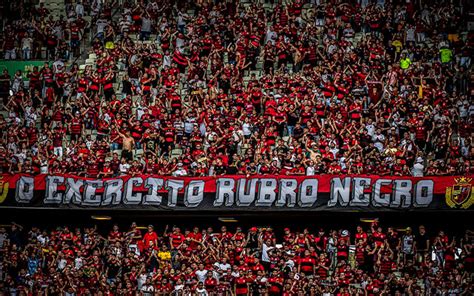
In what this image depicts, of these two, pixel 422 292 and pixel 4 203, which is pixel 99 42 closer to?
pixel 4 203

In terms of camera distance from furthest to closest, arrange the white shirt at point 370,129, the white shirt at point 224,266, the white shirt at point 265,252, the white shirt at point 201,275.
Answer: the white shirt at point 370,129
the white shirt at point 265,252
the white shirt at point 224,266
the white shirt at point 201,275

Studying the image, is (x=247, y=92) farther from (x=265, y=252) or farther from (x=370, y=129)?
(x=265, y=252)

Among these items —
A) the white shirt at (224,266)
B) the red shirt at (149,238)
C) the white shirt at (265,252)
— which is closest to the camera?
the white shirt at (224,266)

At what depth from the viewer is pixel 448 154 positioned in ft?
126

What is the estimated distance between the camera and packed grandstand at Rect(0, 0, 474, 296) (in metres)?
36.4

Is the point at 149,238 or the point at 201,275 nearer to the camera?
the point at 201,275

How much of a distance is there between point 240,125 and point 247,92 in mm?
1740

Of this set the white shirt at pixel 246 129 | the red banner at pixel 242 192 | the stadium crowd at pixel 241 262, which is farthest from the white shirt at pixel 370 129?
the white shirt at pixel 246 129

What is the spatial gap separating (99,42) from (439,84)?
14.9 m

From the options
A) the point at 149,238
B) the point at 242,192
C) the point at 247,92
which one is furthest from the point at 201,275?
the point at 247,92

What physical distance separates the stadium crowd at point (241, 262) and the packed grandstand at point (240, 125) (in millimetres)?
60

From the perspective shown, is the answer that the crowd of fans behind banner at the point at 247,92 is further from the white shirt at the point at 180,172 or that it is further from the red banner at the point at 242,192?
the red banner at the point at 242,192

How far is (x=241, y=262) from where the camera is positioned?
36594mm

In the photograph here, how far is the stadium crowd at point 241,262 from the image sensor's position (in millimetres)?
35406
